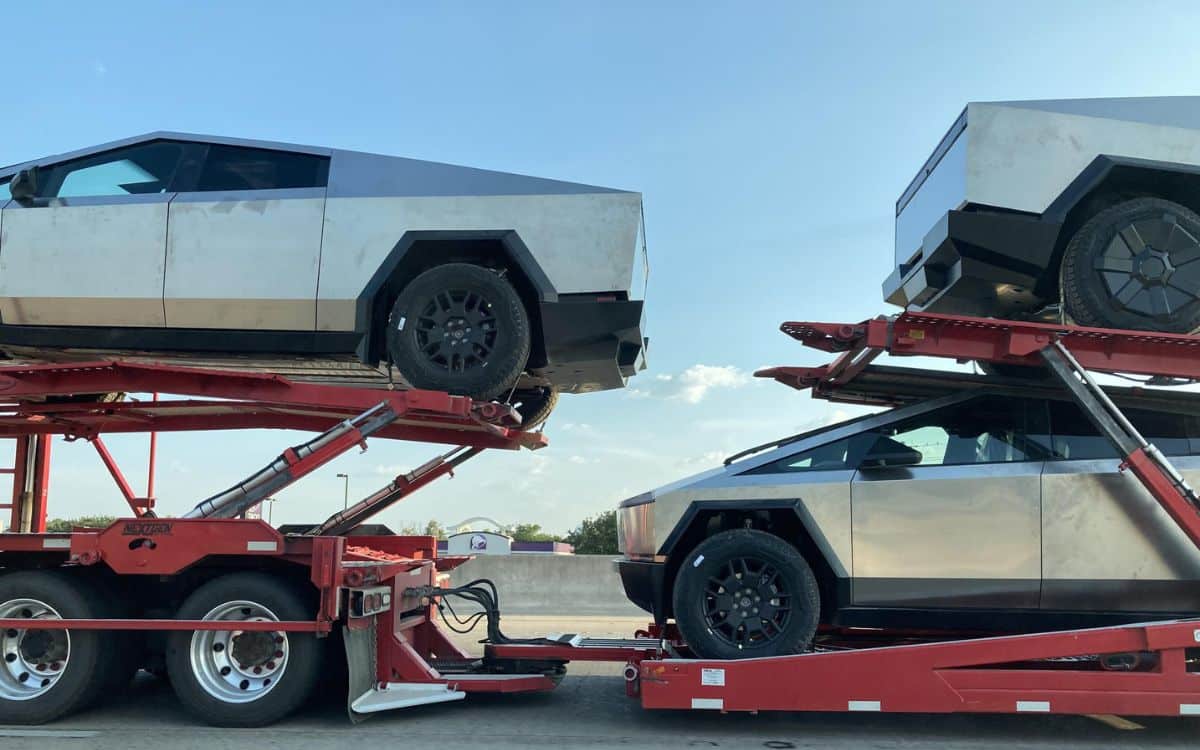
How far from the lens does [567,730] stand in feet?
16.3

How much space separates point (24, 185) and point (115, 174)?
1.75 ft

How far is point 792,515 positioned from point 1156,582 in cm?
187

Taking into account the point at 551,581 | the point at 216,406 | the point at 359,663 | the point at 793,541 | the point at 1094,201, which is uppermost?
the point at 1094,201

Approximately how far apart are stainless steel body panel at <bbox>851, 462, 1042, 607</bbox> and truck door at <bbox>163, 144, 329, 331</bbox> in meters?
3.52

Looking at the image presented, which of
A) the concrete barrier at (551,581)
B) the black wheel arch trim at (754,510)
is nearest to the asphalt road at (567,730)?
the black wheel arch trim at (754,510)

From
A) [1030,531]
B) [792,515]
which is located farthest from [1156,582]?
[792,515]

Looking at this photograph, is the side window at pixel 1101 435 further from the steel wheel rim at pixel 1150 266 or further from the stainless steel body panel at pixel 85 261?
the stainless steel body panel at pixel 85 261

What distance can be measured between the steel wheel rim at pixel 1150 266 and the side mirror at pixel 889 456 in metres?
1.56

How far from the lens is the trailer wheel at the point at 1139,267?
522cm

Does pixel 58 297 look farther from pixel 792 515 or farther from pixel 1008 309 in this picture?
pixel 1008 309

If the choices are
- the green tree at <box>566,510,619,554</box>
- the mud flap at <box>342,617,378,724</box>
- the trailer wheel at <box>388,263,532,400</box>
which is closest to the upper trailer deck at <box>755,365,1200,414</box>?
the trailer wheel at <box>388,263,532,400</box>

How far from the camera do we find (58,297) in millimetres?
5695

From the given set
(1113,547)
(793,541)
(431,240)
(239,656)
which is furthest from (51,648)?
(1113,547)

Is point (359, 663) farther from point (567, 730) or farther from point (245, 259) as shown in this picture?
point (245, 259)
